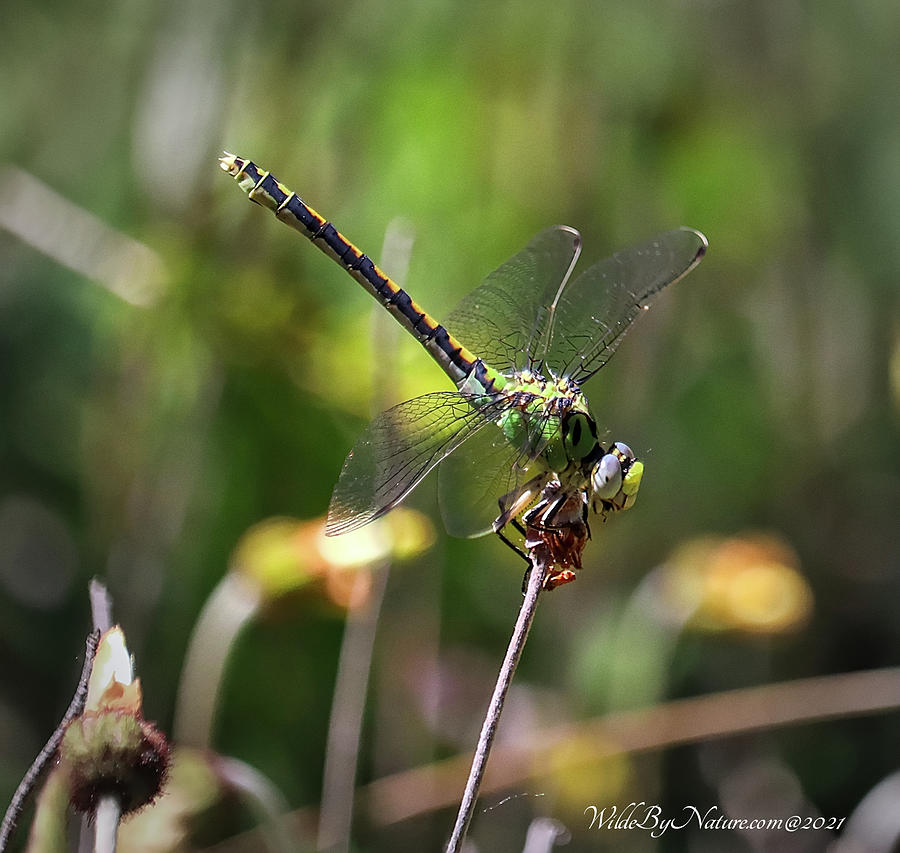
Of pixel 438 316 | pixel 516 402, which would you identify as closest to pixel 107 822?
pixel 516 402

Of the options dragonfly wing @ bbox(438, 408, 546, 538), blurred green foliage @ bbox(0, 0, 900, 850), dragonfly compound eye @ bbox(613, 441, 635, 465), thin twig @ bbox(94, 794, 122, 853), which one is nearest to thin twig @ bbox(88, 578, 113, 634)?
thin twig @ bbox(94, 794, 122, 853)

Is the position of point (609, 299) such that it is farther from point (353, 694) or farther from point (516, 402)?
point (353, 694)

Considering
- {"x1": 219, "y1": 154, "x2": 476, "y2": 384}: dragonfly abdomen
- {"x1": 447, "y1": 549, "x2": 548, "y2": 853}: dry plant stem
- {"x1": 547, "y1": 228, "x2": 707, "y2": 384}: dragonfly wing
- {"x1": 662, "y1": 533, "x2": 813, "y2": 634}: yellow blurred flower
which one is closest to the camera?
{"x1": 447, "y1": 549, "x2": 548, "y2": 853}: dry plant stem

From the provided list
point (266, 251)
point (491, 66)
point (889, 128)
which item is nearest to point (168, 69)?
point (266, 251)

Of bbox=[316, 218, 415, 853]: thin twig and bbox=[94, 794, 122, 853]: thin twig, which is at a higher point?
bbox=[316, 218, 415, 853]: thin twig

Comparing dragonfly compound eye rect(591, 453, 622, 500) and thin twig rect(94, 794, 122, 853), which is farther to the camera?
dragonfly compound eye rect(591, 453, 622, 500)

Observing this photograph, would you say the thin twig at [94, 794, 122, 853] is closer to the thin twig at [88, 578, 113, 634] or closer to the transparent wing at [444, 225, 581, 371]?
the thin twig at [88, 578, 113, 634]

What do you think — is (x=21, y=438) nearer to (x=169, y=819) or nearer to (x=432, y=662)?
(x=432, y=662)
